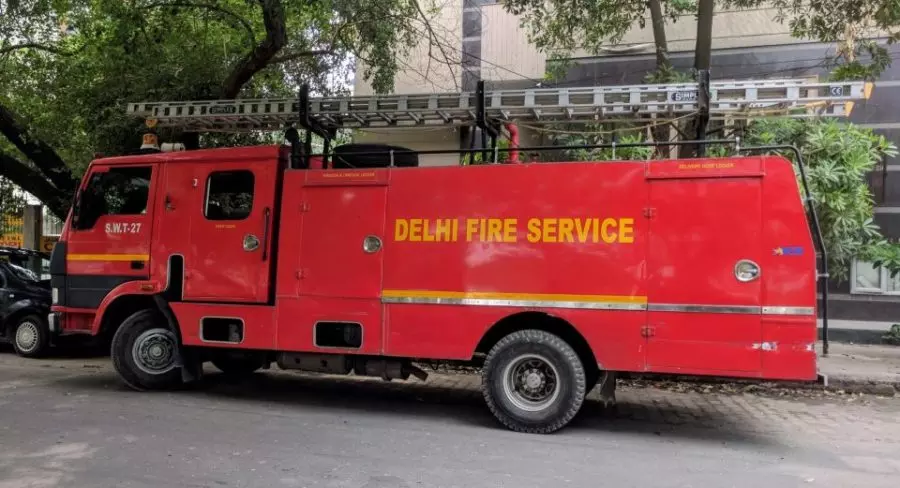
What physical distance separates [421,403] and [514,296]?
210 cm

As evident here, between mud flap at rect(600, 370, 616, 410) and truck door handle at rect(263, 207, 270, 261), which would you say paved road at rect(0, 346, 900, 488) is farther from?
truck door handle at rect(263, 207, 270, 261)

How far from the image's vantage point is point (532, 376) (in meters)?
6.05

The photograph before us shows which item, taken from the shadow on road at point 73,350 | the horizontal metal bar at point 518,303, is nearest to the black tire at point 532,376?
the horizontal metal bar at point 518,303

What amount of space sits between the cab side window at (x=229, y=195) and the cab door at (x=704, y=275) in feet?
13.7

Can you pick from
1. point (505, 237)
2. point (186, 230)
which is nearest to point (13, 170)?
point (186, 230)

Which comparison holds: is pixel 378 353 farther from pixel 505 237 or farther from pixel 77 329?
pixel 77 329

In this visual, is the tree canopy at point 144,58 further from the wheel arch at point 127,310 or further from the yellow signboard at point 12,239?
the yellow signboard at point 12,239

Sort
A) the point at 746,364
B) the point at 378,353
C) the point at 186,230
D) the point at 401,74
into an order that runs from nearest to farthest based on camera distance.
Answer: the point at 746,364 → the point at 378,353 → the point at 186,230 → the point at 401,74

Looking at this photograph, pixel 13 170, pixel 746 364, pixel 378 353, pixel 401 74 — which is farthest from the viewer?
pixel 401 74

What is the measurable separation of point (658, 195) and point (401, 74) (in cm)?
970

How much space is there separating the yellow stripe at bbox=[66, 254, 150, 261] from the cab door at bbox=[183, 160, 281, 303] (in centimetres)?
62

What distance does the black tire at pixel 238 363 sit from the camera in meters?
7.50

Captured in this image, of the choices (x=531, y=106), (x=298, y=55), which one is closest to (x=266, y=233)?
(x=531, y=106)

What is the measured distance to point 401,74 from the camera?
14.4 m
